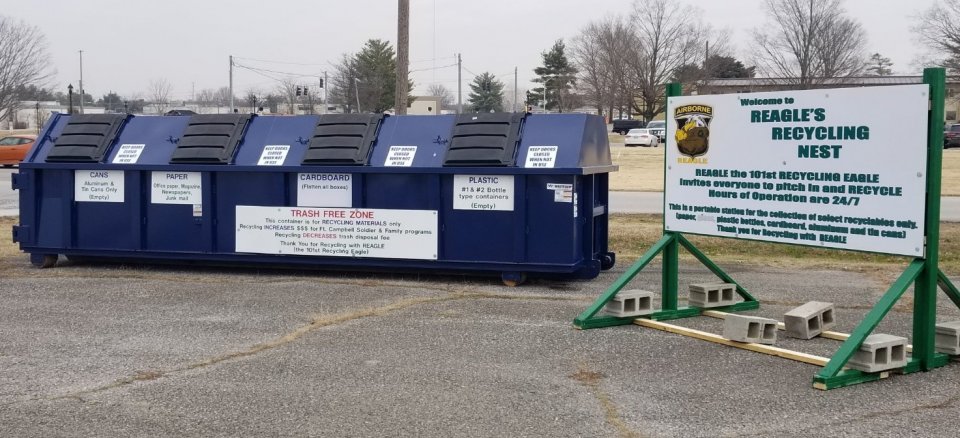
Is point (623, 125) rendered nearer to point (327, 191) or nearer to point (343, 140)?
point (343, 140)

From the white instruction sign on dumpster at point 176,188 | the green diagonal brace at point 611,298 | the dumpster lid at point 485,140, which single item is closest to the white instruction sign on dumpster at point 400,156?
the dumpster lid at point 485,140

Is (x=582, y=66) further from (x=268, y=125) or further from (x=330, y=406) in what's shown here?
(x=330, y=406)

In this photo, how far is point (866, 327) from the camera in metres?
6.15

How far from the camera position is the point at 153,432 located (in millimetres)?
5195

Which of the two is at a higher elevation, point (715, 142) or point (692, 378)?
point (715, 142)

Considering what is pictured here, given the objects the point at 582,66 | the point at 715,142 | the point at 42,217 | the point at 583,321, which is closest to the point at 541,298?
the point at 583,321

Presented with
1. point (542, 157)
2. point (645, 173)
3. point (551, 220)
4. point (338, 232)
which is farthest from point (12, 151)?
point (551, 220)

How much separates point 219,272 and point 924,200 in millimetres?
7219

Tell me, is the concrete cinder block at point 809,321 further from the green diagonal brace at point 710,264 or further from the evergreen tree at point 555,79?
the evergreen tree at point 555,79

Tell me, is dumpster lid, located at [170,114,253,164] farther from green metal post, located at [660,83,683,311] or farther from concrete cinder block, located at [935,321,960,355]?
concrete cinder block, located at [935,321,960,355]

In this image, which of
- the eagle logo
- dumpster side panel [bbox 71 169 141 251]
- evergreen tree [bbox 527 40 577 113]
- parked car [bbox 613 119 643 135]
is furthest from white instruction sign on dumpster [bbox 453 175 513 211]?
evergreen tree [bbox 527 40 577 113]

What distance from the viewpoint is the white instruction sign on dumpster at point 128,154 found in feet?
35.7

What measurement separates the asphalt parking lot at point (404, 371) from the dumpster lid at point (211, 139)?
5.30ft

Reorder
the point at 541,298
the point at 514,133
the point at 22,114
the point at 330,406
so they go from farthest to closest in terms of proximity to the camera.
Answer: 1. the point at 22,114
2. the point at 514,133
3. the point at 541,298
4. the point at 330,406
